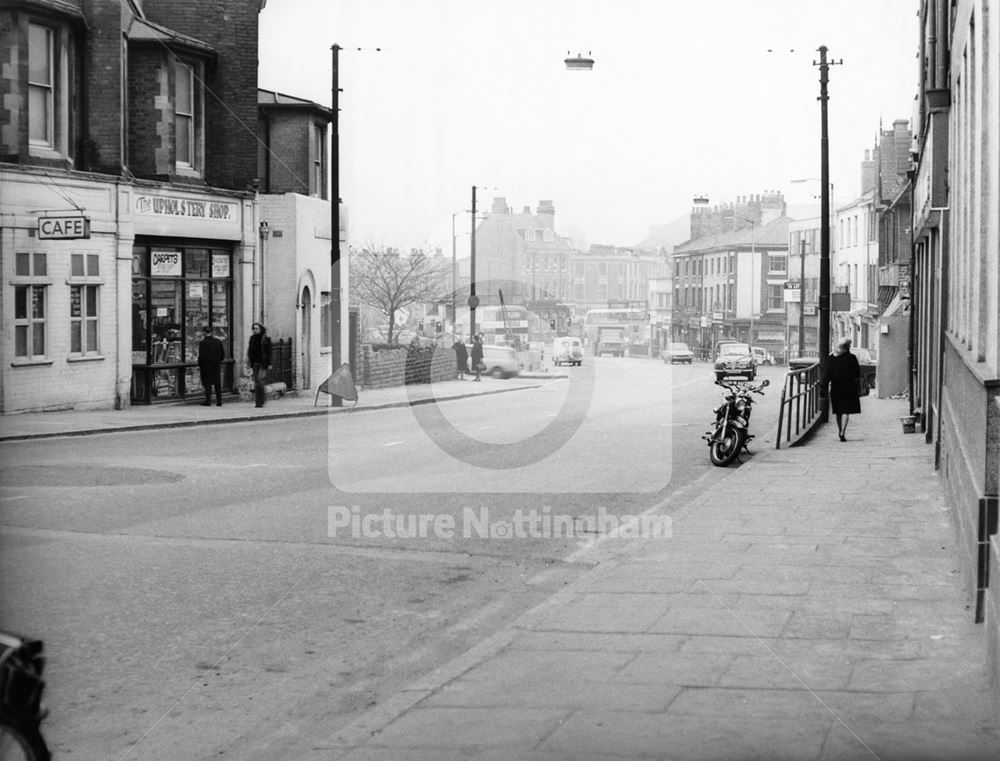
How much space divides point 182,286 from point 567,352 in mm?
42488

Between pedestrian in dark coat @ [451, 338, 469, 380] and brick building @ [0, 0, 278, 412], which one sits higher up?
brick building @ [0, 0, 278, 412]

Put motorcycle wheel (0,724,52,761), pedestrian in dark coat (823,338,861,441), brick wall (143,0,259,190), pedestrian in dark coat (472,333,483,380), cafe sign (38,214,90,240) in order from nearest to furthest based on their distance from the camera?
motorcycle wheel (0,724,52,761)
pedestrian in dark coat (823,338,861,441)
cafe sign (38,214,90,240)
brick wall (143,0,259,190)
pedestrian in dark coat (472,333,483,380)

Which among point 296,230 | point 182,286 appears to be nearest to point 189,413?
point 182,286

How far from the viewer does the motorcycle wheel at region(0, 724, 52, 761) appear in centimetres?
333

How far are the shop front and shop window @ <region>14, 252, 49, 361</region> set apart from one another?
9.18 ft

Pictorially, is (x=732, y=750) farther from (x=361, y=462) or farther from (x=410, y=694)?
A: (x=361, y=462)

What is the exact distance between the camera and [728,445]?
18547 mm

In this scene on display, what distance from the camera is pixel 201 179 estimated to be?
1169 inches

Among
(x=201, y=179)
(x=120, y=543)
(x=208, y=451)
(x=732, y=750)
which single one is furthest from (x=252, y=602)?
(x=201, y=179)

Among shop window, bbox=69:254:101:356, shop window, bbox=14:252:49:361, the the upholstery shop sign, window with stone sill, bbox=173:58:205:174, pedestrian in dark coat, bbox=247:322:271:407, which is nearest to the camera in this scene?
shop window, bbox=14:252:49:361

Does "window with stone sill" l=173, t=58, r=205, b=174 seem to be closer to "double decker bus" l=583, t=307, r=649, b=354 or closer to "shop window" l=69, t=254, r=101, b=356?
"shop window" l=69, t=254, r=101, b=356

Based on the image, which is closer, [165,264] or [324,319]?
[165,264]

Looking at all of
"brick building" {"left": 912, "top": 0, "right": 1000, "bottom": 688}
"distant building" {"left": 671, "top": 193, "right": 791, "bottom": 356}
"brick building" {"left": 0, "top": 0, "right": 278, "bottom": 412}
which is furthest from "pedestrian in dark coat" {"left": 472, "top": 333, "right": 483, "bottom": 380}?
"distant building" {"left": 671, "top": 193, "right": 791, "bottom": 356}

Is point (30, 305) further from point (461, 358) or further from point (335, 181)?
point (461, 358)
